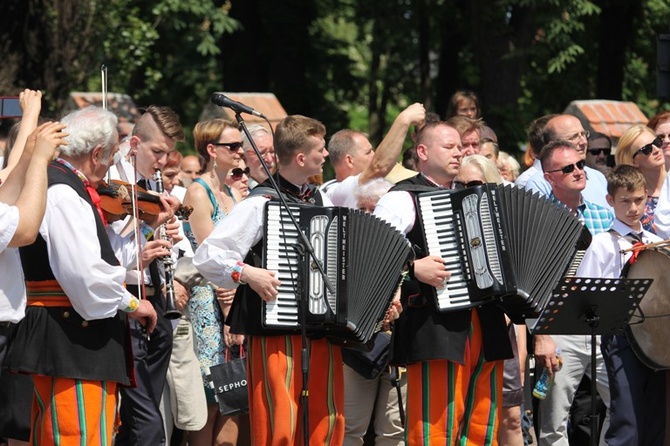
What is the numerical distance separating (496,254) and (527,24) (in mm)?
10762

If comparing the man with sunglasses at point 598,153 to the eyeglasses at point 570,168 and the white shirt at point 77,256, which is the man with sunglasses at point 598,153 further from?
the white shirt at point 77,256

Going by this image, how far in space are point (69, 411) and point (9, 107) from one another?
1.69 meters

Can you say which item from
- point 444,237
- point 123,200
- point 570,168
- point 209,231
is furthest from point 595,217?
point 123,200

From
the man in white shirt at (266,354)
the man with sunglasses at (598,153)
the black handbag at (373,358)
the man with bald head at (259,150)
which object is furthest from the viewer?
the man with sunglasses at (598,153)

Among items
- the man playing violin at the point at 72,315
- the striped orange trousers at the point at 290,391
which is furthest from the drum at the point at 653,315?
the man playing violin at the point at 72,315

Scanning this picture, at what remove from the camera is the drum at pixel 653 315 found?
7.05 m

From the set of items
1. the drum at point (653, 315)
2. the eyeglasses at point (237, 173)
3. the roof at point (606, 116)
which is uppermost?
the roof at point (606, 116)

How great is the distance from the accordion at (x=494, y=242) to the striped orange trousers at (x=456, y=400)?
1.01 feet

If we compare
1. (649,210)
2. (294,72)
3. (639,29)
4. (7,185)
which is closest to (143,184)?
(7,185)

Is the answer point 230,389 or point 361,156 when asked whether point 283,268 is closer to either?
point 230,389

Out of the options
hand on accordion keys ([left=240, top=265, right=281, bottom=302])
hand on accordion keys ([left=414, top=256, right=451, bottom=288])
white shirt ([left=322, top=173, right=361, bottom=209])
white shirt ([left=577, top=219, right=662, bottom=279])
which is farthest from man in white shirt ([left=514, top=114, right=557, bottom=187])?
hand on accordion keys ([left=240, top=265, right=281, bottom=302])

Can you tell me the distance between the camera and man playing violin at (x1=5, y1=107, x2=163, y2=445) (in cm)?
545

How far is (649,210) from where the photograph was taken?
322 inches

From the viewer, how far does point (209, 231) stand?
7.39m
